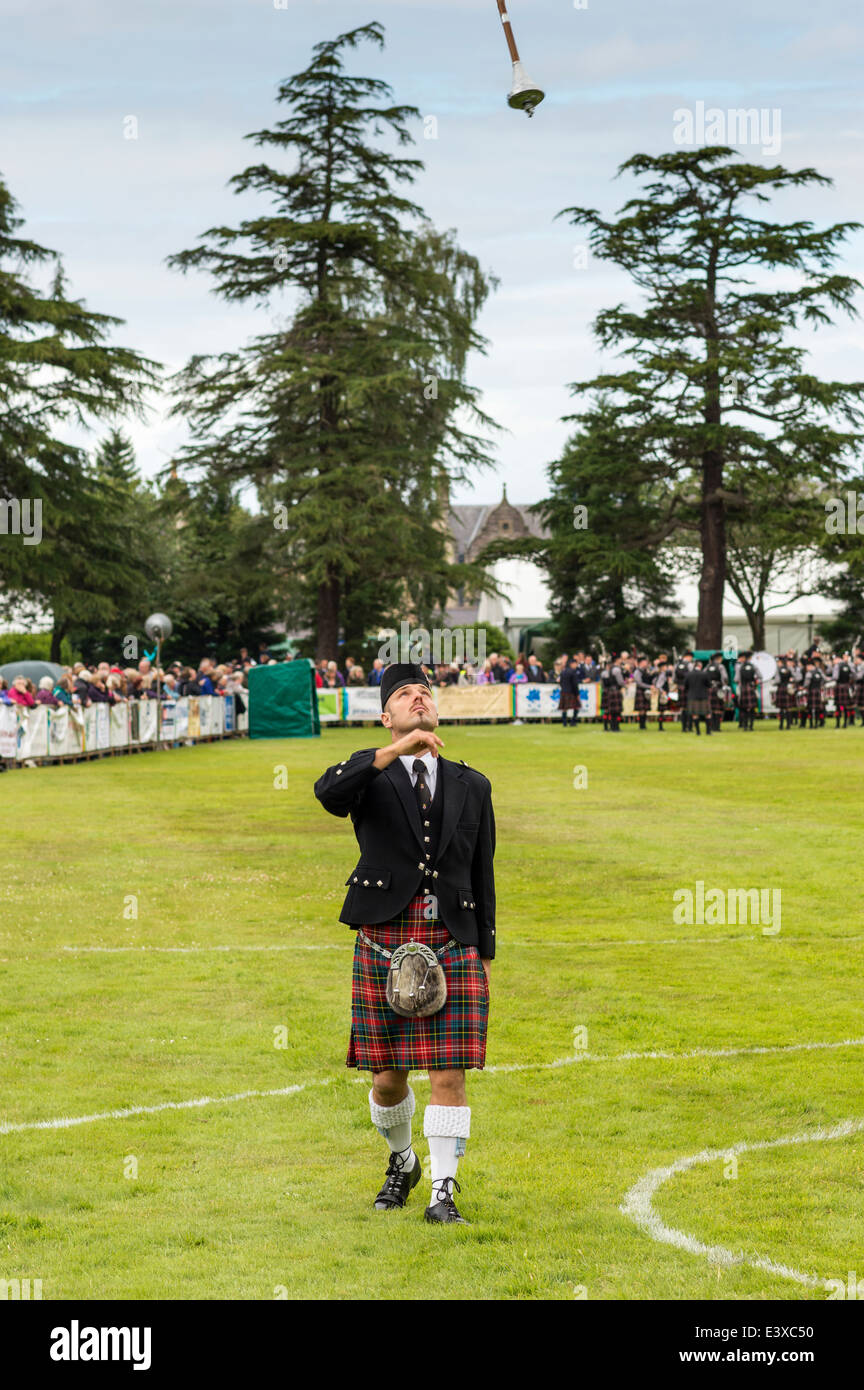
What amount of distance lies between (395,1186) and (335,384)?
42751mm

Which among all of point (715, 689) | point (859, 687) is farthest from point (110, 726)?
point (859, 687)

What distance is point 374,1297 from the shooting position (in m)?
4.55

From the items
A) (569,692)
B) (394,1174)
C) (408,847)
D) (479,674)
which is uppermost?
(479,674)

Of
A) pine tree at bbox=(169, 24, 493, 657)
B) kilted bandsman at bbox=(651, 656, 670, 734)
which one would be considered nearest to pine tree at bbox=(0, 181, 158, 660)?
pine tree at bbox=(169, 24, 493, 657)

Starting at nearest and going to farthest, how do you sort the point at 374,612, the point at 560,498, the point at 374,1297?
1. the point at 374,1297
2. the point at 374,612
3. the point at 560,498

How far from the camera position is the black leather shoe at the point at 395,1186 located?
5.53 meters

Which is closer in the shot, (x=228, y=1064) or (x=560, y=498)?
(x=228, y=1064)

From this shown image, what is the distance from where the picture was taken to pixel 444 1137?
17.4 ft

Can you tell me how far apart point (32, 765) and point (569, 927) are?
17254 millimetres

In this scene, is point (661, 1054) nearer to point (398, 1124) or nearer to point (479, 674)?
point (398, 1124)

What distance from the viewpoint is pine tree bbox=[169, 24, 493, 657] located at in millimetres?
46531

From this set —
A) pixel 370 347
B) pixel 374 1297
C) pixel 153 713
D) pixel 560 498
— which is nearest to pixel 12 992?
pixel 374 1297

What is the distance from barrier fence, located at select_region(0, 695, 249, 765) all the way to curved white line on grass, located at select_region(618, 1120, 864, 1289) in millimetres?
21004
